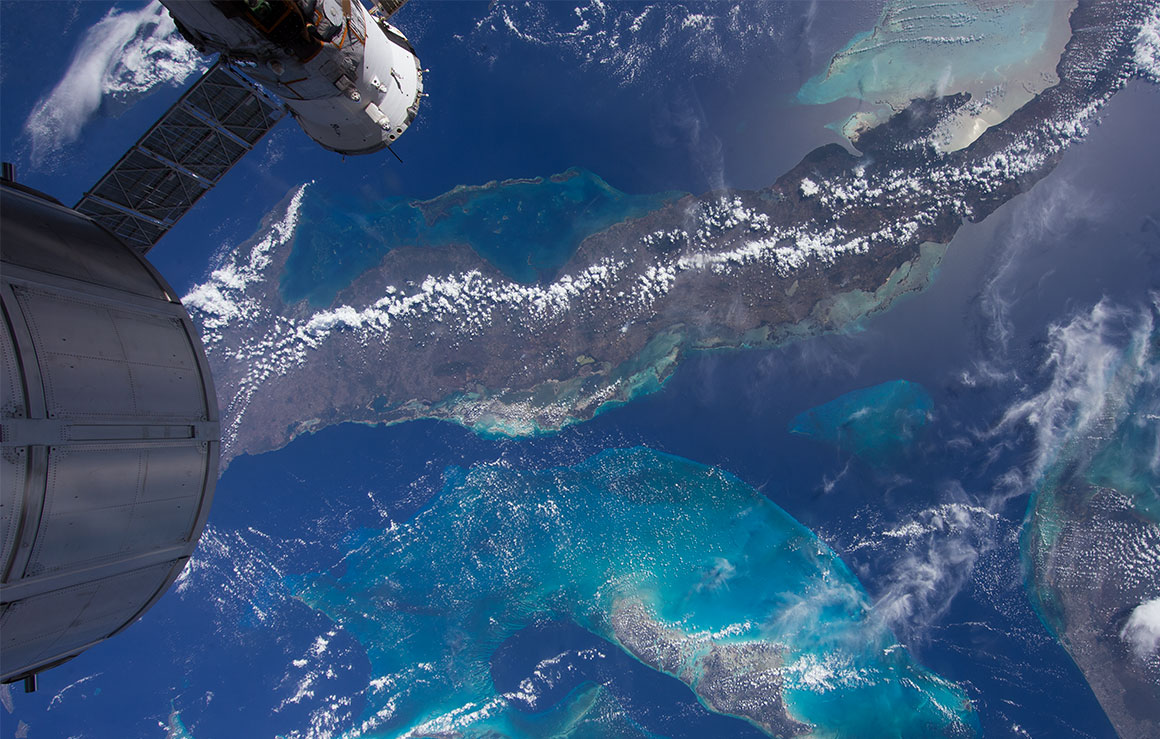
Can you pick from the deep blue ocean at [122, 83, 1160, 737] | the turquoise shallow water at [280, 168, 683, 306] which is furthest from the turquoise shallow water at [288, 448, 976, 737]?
the turquoise shallow water at [280, 168, 683, 306]

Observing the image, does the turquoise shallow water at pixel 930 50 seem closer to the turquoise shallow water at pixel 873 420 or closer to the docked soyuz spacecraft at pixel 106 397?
the turquoise shallow water at pixel 873 420

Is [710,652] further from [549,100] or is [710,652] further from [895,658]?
[549,100]

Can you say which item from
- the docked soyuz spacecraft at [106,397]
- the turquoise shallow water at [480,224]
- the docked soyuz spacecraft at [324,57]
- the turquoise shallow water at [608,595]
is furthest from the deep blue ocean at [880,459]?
the docked soyuz spacecraft at [106,397]

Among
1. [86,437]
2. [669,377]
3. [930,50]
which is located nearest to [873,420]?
[669,377]

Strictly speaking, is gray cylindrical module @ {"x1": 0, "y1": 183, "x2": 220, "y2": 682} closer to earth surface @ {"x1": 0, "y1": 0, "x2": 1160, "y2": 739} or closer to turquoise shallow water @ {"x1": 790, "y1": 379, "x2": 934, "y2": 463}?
earth surface @ {"x1": 0, "y1": 0, "x2": 1160, "y2": 739}

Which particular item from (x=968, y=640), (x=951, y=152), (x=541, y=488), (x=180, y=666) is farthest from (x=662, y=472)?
(x=180, y=666)

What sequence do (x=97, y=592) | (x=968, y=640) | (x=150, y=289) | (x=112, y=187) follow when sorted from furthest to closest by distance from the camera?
(x=968, y=640) < (x=112, y=187) < (x=150, y=289) < (x=97, y=592)
